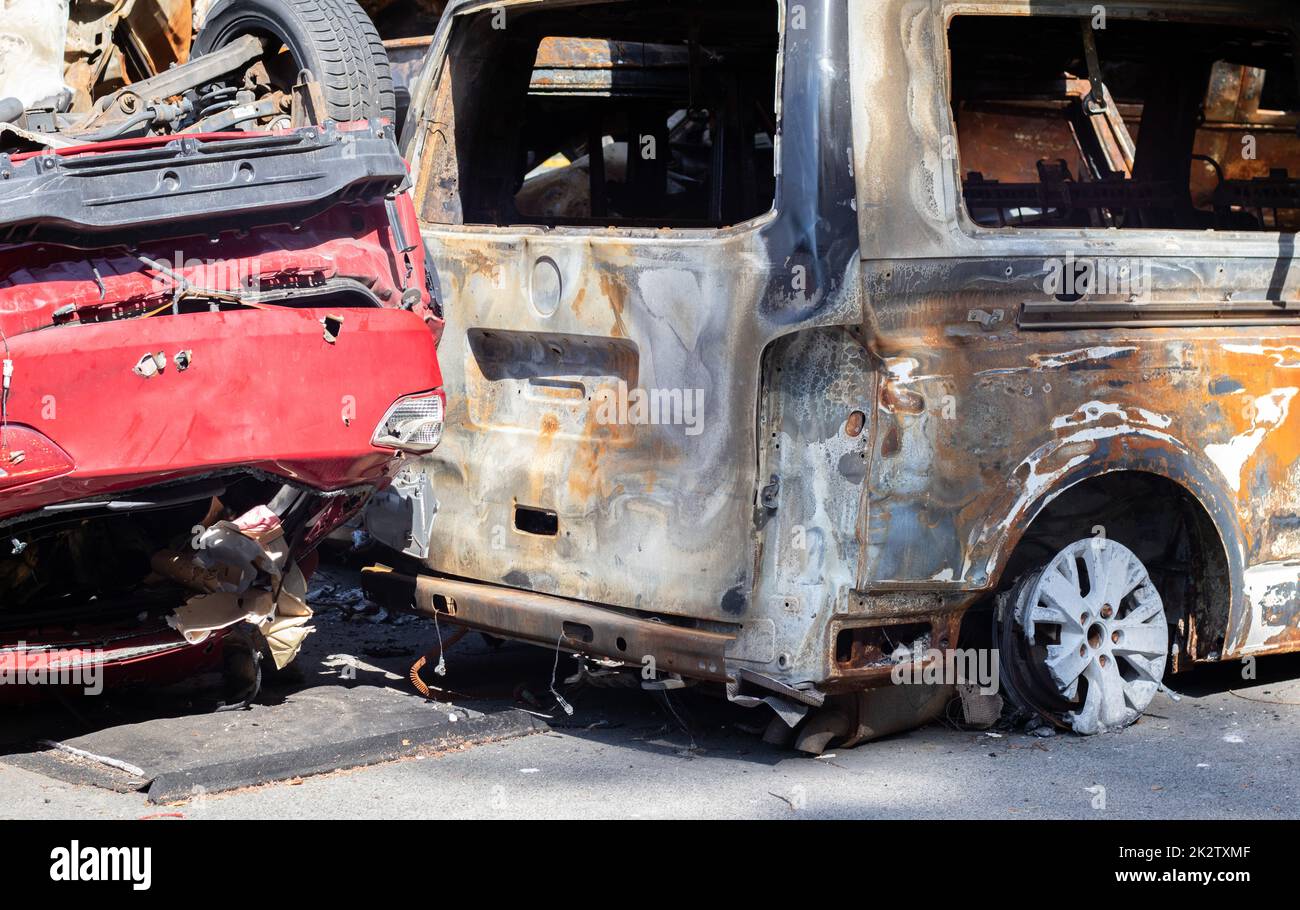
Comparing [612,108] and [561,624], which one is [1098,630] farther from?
[612,108]

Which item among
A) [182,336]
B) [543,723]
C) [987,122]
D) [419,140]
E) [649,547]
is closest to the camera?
[182,336]

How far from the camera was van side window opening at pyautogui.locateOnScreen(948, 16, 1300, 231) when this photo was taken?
19.9 feet

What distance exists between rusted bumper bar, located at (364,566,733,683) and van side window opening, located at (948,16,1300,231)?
2466 millimetres

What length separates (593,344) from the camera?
466cm

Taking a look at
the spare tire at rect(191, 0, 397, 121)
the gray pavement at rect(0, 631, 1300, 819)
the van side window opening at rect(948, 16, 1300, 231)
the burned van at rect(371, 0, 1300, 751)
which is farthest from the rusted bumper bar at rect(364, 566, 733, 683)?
the van side window opening at rect(948, 16, 1300, 231)

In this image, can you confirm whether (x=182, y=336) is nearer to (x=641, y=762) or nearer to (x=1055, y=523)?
(x=641, y=762)

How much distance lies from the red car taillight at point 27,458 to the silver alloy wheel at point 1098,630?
2.65 m

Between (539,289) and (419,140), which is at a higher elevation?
(419,140)

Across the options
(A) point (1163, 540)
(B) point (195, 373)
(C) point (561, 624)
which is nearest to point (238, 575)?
(B) point (195, 373)

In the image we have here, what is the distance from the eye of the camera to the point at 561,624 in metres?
4.68

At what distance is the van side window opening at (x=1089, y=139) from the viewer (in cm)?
606

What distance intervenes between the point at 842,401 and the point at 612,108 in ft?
7.19

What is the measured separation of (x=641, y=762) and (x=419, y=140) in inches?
86.0

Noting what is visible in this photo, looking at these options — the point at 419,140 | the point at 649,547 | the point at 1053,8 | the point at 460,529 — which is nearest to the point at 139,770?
the point at 460,529
